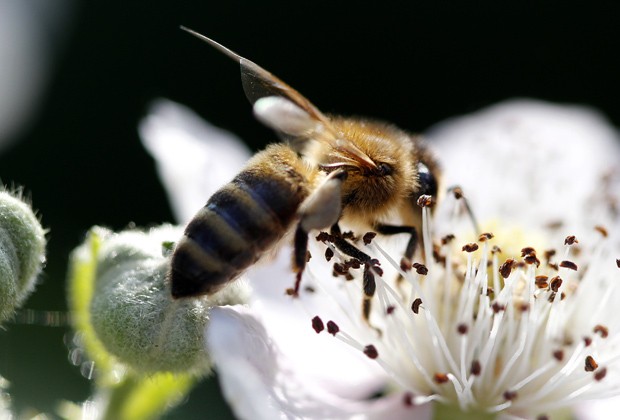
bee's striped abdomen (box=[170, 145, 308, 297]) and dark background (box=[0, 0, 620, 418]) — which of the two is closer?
bee's striped abdomen (box=[170, 145, 308, 297])

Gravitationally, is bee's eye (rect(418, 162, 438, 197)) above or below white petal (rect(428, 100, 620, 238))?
above

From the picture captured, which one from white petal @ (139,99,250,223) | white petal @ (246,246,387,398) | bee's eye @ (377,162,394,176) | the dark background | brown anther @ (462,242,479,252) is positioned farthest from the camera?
the dark background

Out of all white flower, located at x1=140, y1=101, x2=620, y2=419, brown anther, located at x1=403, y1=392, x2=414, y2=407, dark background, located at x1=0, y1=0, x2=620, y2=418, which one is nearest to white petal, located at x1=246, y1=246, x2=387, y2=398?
white flower, located at x1=140, y1=101, x2=620, y2=419

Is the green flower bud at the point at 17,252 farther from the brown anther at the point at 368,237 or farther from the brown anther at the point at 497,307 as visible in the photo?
the brown anther at the point at 497,307

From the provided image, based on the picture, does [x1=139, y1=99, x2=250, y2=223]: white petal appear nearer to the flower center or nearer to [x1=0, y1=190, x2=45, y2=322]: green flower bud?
the flower center

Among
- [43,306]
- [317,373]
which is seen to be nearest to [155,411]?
[317,373]

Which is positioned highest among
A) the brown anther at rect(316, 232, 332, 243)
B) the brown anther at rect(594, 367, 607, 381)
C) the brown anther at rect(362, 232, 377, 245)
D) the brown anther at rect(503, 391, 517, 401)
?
the brown anther at rect(362, 232, 377, 245)

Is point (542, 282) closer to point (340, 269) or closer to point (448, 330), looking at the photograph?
point (448, 330)
